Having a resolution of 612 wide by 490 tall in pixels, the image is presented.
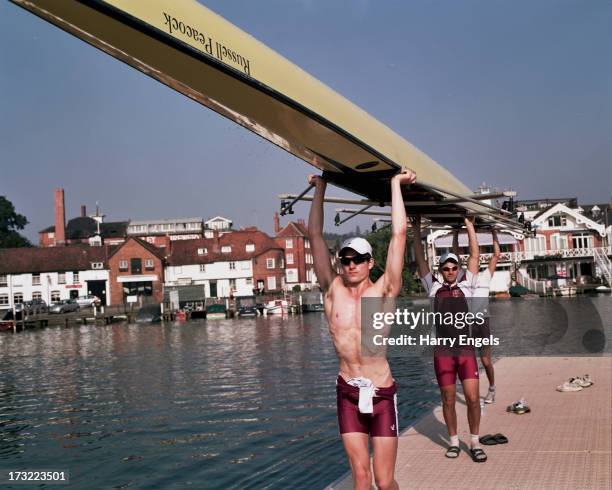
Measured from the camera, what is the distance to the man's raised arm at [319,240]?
221 inches

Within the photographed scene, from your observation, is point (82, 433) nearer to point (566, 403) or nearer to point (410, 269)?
point (566, 403)

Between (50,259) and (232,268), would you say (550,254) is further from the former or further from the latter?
(50,259)

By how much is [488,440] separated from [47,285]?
288 feet

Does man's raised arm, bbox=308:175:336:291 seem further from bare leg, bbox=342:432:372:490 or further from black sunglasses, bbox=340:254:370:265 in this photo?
bare leg, bbox=342:432:372:490

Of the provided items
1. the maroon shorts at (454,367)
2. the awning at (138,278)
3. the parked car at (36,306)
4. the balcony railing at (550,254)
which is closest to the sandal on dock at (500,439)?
the maroon shorts at (454,367)

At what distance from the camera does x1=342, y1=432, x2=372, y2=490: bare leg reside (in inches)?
199

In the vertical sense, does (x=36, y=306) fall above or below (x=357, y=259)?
above

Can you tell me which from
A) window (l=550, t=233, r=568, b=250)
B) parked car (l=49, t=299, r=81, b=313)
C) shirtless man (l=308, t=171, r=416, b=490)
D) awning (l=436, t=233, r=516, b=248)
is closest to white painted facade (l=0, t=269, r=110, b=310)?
parked car (l=49, t=299, r=81, b=313)

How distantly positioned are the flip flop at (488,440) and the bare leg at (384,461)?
12.0 ft

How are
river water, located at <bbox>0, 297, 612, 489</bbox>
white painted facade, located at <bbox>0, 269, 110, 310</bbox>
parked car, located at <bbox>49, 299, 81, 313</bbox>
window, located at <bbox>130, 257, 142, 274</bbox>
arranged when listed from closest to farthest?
river water, located at <bbox>0, 297, 612, 489</bbox> → parked car, located at <bbox>49, 299, 81, 313</bbox> → window, located at <bbox>130, 257, 142, 274</bbox> → white painted facade, located at <bbox>0, 269, 110, 310</bbox>

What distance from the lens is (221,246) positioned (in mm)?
92125

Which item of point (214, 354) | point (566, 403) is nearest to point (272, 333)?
point (214, 354)

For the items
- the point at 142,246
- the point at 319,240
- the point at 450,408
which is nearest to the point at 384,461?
the point at 319,240

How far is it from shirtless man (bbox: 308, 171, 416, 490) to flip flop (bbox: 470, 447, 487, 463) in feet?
8.91
